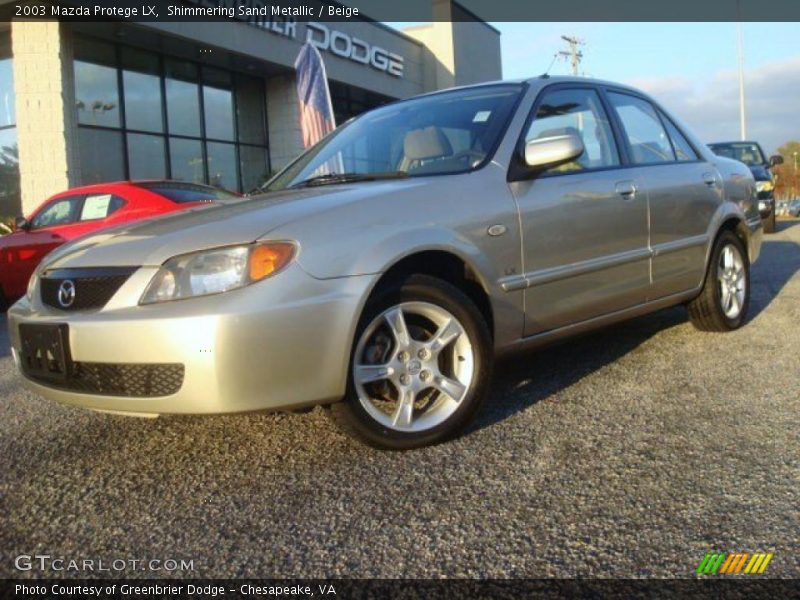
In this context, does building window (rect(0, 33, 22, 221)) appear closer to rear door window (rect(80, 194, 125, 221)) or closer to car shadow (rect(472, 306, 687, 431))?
rear door window (rect(80, 194, 125, 221))

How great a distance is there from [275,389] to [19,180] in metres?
13.7

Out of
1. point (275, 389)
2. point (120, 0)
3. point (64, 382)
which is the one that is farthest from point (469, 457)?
point (120, 0)

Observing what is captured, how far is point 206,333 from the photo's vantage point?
2.44 m

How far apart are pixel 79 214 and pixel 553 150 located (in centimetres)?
603

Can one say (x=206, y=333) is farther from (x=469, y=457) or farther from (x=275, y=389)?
(x=469, y=457)

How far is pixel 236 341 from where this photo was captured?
245 centimetres

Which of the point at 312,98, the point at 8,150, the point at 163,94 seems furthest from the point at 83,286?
the point at 163,94

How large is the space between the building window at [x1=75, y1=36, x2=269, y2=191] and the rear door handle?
11.7 meters

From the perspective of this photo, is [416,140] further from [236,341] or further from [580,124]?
[236,341]

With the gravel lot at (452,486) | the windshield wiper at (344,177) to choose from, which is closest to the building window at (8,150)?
the gravel lot at (452,486)

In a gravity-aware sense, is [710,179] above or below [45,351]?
above

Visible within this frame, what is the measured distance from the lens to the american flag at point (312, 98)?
11.5 metres

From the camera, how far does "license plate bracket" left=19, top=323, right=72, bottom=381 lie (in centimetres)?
268

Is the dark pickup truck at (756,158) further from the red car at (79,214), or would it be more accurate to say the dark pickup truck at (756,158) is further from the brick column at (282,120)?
the red car at (79,214)
